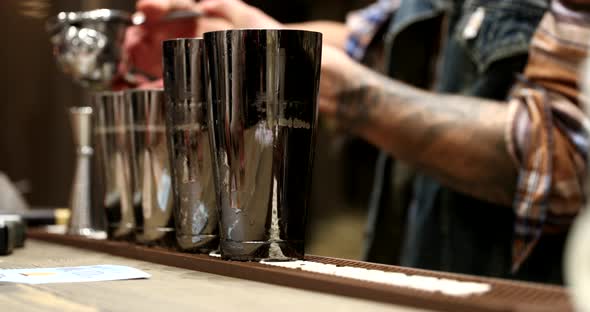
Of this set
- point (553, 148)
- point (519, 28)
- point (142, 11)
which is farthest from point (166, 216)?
point (519, 28)

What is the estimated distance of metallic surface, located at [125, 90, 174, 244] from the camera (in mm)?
829

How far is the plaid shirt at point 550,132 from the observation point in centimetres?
139

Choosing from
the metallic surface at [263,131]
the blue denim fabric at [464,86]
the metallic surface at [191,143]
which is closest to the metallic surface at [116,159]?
the metallic surface at [191,143]

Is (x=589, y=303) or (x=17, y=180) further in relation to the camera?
(x=17, y=180)

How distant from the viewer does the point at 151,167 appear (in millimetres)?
850

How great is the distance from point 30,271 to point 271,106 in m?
0.25

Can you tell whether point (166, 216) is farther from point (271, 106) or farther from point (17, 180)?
point (17, 180)

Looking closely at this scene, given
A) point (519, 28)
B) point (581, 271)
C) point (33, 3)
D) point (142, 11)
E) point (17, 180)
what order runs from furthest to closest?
point (17, 180) < point (33, 3) < point (519, 28) < point (142, 11) < point (581, 271)

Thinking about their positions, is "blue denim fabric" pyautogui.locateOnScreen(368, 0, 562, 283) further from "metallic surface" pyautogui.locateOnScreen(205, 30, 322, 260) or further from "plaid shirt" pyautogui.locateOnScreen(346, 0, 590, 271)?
"metallic surface" pyautogui.locateOnScreen(205, 30, 322, 260)

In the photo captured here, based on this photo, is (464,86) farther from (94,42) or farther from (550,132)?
(94,42)

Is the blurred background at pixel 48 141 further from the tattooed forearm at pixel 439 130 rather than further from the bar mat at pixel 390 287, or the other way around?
the bar mat at pixel 390 287

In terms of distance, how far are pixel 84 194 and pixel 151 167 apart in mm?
472

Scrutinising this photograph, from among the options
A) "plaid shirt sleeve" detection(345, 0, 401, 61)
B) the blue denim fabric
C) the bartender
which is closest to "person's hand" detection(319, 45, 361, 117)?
the bartender

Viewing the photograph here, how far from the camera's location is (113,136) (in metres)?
0.91
